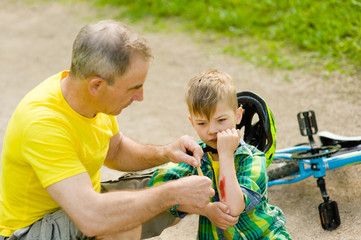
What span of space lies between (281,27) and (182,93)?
1.80m

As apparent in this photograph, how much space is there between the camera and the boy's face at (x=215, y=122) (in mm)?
2752

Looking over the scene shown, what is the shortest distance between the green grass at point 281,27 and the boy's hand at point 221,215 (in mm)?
3353

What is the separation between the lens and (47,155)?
251 cm

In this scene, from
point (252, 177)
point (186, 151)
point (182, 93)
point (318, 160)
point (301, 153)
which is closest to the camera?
point (252, 177)

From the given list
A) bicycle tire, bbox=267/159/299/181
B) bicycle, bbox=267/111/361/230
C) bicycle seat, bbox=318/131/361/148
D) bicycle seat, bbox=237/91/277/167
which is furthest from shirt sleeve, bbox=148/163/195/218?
bicycle seat, bbox=318/131/361/148

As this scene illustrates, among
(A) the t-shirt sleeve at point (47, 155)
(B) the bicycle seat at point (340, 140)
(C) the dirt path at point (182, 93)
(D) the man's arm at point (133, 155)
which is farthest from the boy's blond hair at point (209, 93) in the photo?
(B) the bicycle seat at point (340, 140)

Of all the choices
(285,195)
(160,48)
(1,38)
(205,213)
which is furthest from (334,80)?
(1,38)

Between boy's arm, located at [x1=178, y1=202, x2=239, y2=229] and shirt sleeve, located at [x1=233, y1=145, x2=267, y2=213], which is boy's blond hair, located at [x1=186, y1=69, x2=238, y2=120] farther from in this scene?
boy's arm, located at [x1=178, y1=202, x2=239, y2=229]

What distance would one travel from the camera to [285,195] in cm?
388

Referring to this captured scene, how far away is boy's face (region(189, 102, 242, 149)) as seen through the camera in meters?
2.75

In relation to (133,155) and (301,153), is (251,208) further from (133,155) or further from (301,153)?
(301,153)

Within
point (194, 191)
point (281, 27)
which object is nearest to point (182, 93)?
point (281, 27)

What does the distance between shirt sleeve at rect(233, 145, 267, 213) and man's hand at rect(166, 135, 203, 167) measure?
224mm

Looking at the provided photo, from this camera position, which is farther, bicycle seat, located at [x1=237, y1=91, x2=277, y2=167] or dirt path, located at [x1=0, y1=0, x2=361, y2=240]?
dirt path, located at [x1=0, y1=0, x2=361, y2=240]
